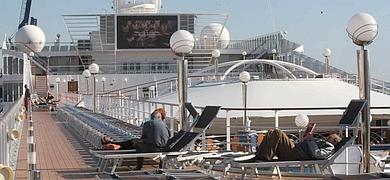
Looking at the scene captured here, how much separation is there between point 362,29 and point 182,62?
239cm

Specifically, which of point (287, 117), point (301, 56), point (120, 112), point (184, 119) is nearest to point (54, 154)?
point (184, 119)

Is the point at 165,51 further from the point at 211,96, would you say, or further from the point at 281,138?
the point at 281,138

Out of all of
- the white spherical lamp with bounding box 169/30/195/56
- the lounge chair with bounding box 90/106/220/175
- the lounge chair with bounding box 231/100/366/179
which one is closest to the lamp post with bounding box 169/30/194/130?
the white spherical lamp with bounding box 169/30/195/56

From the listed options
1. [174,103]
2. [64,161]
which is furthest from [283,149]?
[174,103]

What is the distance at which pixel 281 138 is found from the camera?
608cm

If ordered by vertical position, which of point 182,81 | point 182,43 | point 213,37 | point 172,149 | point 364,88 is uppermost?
point 213,37

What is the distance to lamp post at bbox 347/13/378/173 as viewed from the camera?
706 centimetres

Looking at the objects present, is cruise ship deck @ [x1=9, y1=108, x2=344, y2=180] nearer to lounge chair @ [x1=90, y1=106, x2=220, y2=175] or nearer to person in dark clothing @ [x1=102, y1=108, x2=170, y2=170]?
lounge chair @ [x1=90, y1=106, x2=220, y2=175]

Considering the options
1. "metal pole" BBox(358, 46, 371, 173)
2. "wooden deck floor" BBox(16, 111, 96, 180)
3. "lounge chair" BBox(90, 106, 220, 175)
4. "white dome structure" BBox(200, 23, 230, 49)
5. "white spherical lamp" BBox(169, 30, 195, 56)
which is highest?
"white dome structure" BBox(200, 23, 230, 49)

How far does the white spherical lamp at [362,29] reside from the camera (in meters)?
7.29

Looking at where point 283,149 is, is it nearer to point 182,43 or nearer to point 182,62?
point 182,62

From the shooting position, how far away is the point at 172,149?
7.19m

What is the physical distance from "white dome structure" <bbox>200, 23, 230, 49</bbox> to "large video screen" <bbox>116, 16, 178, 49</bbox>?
2.27 m

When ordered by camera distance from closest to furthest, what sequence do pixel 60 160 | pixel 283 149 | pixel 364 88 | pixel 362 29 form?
pixel 283 149 → pixel 364 88 → pixel 362 29 → pixel 60 160
